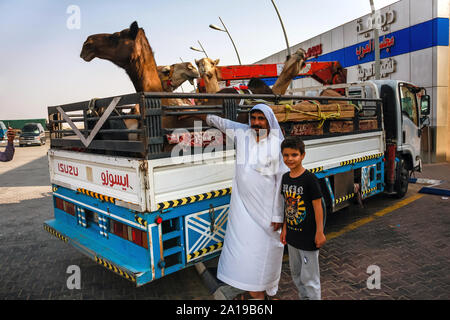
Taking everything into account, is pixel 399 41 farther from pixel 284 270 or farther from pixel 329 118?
pixel 284 270

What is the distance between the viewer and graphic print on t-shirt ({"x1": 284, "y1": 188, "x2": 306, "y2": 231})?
9.46 ft

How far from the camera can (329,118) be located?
477cm

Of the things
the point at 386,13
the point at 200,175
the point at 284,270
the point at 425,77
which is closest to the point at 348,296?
the point at 284,270

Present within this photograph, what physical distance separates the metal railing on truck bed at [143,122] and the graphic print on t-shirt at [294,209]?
99cm

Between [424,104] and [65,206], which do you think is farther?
[424,104]

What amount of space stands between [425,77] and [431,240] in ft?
34.0

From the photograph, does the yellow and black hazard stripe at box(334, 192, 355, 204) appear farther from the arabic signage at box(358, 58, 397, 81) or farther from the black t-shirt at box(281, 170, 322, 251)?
the arabic signage at box(358, 58, 397, 81)

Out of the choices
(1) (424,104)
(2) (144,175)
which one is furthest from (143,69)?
(1) (424,104)

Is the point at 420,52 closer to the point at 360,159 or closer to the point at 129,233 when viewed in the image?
the point at 360,159

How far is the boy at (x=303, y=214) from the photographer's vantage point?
2840 mm

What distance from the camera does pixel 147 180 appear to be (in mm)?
2863

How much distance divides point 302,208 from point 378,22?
14.7m

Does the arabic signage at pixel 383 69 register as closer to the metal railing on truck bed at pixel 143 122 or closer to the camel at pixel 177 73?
the metal railing on truck bed at pixel 143 122

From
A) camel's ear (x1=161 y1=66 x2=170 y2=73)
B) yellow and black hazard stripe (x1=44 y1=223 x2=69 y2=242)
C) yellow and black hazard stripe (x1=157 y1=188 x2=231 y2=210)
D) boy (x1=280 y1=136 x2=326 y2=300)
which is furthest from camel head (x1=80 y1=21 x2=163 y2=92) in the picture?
boy (x1=280 y1=136 x2=326 y2=300)
